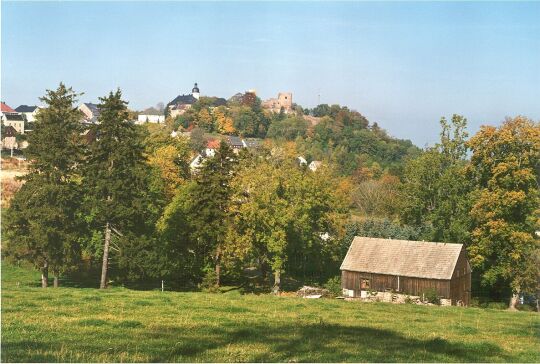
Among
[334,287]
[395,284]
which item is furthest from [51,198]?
[395,284]

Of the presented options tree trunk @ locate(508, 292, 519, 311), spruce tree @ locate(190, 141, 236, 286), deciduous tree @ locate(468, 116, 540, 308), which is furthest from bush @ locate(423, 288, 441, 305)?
spruce tree @ locate(190, 141, 236, 286)

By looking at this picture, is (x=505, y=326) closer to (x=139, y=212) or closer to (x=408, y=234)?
(x=139, y=212)

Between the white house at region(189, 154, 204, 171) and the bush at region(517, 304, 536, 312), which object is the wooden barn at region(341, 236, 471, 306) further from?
the white house at region(189, 154, 204, 171)

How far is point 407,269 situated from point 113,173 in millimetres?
21832

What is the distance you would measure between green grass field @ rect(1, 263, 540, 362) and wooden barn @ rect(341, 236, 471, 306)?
1841 centimetres

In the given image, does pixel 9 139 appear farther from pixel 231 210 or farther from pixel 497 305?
pixel 497 305

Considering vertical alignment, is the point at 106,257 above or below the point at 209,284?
above

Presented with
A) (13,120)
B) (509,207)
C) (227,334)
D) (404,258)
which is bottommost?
(227,334)

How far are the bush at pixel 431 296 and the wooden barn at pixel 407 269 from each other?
0.41 metres

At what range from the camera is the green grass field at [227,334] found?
41.0 feet

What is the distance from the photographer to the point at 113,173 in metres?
35.9

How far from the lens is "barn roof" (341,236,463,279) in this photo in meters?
42.5

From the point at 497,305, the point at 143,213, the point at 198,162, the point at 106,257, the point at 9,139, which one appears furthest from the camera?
the point at 9,139

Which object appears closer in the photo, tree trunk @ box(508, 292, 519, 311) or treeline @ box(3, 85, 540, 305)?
treeline @ box(3, 85, 540, 305)
